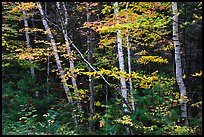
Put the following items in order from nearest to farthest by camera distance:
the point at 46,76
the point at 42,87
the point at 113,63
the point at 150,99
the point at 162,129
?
the point at 162,129 → the point at 150,99 → the point at 113,63 → the point at 42,87 → the point at 46,76

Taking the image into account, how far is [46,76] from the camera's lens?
14.4m

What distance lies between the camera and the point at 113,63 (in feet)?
37.3

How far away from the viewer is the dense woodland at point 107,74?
266 inches

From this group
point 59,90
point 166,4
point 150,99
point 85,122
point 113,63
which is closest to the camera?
point 150,99

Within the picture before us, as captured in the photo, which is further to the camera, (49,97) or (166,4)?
(49,97)

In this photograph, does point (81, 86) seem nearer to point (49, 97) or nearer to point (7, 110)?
point (49, 97)

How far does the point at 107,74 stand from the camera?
7691mm

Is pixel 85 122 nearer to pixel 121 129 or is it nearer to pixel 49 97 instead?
pixel 49 97

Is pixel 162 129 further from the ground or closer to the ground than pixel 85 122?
further from the ground

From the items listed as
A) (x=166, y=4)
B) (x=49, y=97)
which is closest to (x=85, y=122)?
(x=49, y=97)

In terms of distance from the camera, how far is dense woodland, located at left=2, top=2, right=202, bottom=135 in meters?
6.76

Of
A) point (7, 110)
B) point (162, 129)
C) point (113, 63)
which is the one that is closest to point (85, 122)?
point (113, 63)

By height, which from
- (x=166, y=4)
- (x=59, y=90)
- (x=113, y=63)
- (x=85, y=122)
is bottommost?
(x=85, y=122)

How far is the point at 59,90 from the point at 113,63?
3767mm
